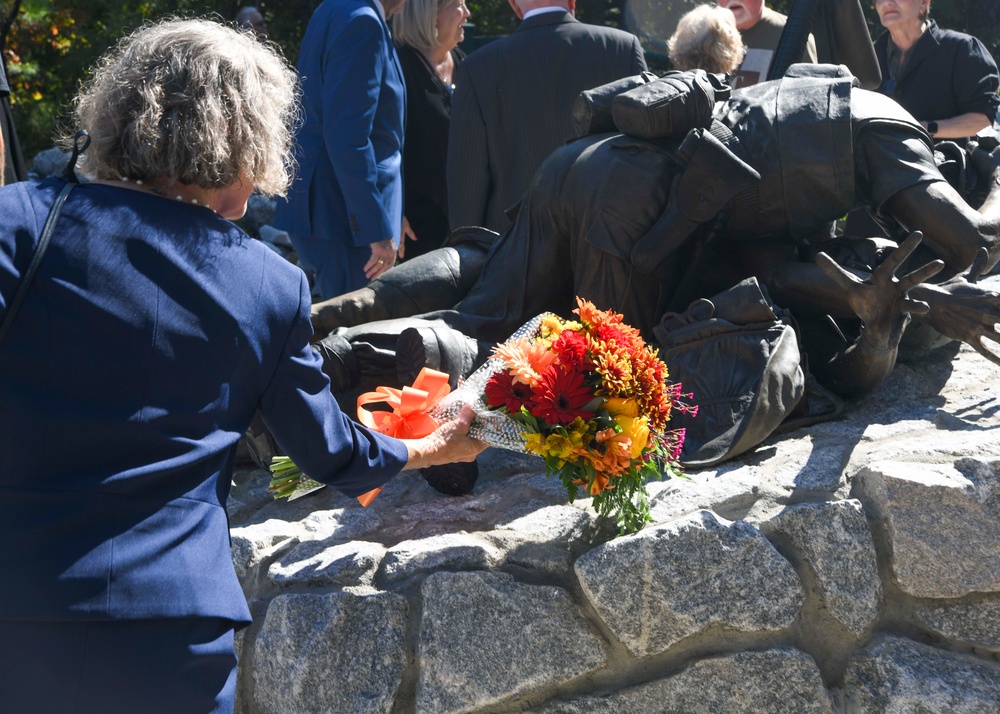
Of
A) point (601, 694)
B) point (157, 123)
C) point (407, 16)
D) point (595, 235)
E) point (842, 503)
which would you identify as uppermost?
point (157, 123)

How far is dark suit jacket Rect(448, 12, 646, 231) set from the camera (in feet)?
14.4

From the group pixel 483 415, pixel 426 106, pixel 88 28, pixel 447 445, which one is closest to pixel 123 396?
pixel 447 445

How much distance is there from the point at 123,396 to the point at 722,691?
1716 millimetres

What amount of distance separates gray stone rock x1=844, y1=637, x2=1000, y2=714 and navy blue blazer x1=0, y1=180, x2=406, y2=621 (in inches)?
67.7

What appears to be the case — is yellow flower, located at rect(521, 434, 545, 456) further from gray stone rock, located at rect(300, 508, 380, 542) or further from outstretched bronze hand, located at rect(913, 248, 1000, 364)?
outstretched bronze hand, located at rect(913, 248, 1000, 364)

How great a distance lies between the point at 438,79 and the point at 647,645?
2.97m

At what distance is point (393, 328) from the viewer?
3373 mm

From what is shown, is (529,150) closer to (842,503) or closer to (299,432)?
(842,503)

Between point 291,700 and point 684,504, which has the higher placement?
point 684,504

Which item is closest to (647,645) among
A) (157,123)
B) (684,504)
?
(684,504)

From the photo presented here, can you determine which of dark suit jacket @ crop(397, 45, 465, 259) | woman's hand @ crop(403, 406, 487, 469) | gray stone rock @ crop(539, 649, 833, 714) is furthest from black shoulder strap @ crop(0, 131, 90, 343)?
dark suit jacket @ crop(397, 45, 465, 259)

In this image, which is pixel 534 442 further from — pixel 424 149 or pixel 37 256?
pixel 424 149

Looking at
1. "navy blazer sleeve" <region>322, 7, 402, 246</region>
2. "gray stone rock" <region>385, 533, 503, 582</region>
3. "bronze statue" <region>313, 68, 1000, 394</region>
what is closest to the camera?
"gray stone rock" <region>385, 533, 503, 582</region>

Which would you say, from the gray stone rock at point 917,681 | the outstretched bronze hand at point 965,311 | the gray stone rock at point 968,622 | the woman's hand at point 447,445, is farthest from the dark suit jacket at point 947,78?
the woman's hand at point 447,445
